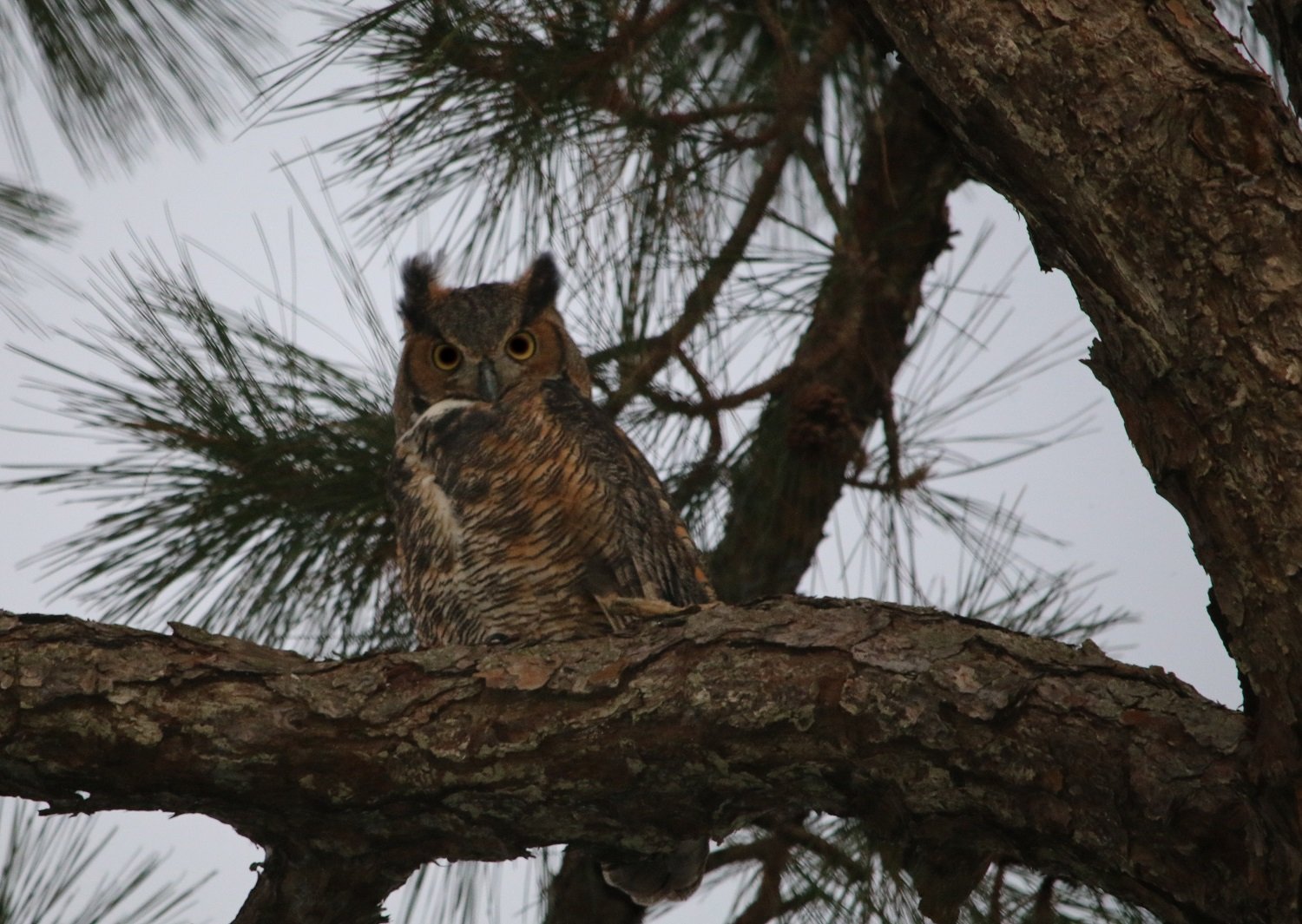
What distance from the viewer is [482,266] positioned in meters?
2.54

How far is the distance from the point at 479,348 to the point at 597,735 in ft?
3.95

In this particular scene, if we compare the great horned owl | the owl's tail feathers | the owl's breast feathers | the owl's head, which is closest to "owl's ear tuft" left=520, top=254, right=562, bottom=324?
the owl's head

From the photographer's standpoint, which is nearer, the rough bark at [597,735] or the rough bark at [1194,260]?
the rough bark at [1194,260]

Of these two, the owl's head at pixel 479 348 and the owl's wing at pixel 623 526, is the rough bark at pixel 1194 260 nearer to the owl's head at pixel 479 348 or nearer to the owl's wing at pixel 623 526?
the owl's wing at pixel 623 526

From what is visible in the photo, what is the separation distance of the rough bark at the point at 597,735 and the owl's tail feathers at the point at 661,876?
324 mm

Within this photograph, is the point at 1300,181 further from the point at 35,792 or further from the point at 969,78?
the point at 35,792

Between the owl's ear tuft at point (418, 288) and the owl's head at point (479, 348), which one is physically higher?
the owl's ear tuft at point (418, 288)

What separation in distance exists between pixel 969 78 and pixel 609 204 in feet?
3.71

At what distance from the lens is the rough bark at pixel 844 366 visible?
2.50 meters

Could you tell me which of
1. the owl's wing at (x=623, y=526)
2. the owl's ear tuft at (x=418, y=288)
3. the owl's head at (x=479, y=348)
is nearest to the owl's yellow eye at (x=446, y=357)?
the owl's head at (x=479, y=348)

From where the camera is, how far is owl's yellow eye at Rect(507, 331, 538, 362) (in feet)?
8.21

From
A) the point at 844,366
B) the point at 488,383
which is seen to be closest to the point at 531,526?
the point at 488,383

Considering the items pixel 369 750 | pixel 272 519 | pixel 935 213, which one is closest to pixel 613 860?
pixel 369 750

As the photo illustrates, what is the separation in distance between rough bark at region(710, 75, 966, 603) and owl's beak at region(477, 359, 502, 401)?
1.65 ft
